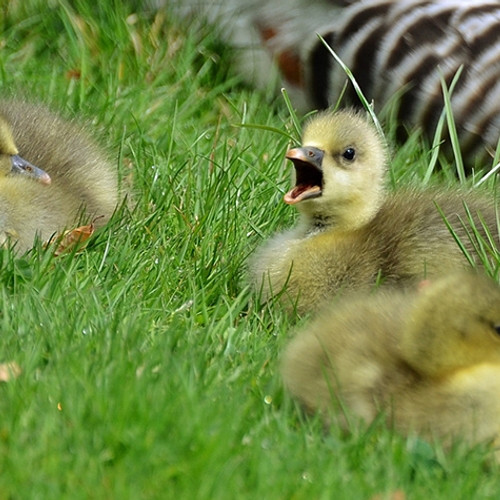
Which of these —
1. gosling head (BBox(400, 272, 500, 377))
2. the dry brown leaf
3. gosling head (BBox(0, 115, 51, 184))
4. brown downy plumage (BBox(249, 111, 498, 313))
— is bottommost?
brown downy plumage (BBox(249, 111, 498, 313))

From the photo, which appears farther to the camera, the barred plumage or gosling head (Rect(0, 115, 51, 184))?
the barred plumage

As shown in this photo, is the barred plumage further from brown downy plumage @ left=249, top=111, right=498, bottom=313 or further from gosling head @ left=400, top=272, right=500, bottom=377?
gosling head @ left=400, top=272, right=500, bottom=377

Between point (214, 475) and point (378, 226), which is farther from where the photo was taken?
point (378, 226)

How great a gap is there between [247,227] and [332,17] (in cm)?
195

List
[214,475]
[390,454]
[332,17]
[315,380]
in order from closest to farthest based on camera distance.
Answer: [214,475] < [390,454] < [315,380] < [332,17]

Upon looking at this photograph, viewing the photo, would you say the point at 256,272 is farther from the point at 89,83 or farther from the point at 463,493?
the point at 89,83

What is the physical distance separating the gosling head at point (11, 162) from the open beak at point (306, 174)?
2.65ft

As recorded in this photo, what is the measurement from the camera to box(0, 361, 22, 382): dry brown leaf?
255 centimetres

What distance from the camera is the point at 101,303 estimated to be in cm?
324

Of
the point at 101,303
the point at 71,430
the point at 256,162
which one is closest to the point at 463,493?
the point at 71,430

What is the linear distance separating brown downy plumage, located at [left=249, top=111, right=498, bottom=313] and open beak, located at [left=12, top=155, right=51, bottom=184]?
0.74 meters

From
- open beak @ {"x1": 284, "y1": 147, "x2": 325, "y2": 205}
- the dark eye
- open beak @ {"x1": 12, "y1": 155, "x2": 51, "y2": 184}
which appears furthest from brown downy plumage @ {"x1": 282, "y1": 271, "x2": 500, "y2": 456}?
open beak @ {"x1": 12, "y1": 155, "x2": 51, "y2": 184}

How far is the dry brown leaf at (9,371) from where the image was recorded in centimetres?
255

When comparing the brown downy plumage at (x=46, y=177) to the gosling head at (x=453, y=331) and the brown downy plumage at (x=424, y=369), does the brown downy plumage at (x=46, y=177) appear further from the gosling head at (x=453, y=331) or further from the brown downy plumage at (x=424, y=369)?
the gosling head at (x=453, y=331)
